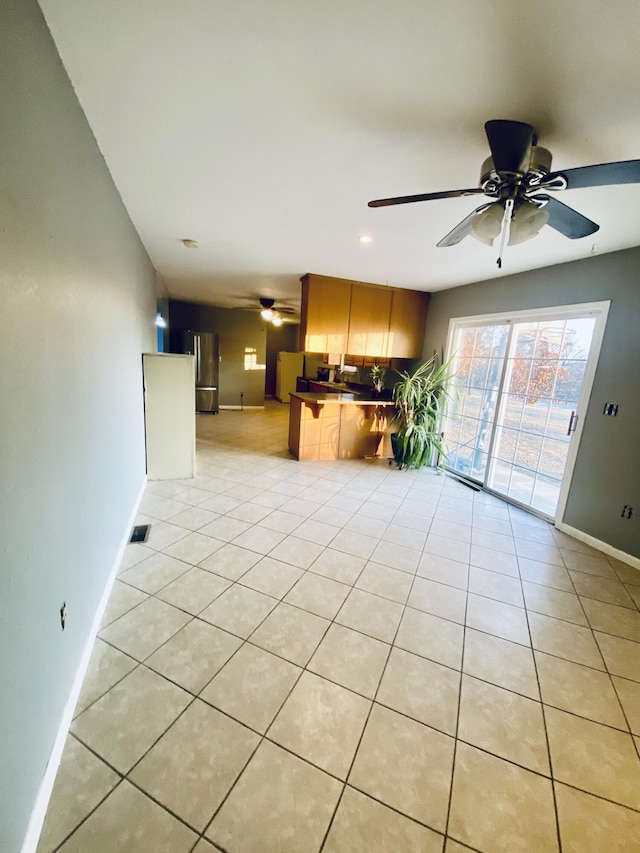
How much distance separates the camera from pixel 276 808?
42.2 inches

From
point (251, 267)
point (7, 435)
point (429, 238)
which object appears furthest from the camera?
point (251, 267)

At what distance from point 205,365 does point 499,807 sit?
7.54 m

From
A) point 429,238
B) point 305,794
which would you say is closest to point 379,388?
point 429,238

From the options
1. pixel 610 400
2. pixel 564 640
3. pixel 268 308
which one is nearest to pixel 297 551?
pixel 564 640

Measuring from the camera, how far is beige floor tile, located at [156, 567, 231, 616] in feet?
6.29

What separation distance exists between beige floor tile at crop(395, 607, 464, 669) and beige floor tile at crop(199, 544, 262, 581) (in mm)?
1073

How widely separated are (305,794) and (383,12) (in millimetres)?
2507

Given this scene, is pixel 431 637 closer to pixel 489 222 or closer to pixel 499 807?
pixel 499 807

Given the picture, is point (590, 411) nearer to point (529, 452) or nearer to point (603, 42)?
point (529, 452)

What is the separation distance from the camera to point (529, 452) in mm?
3605

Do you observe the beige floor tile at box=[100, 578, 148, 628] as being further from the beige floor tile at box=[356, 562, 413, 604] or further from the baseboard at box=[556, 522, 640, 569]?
the baseboard at box=[556, 522, 640, 569]

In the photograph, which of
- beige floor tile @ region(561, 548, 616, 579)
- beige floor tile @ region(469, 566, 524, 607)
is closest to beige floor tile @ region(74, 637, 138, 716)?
beige floor tile @ region(469, 566, 524, 607)

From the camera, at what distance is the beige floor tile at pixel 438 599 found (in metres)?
2.00

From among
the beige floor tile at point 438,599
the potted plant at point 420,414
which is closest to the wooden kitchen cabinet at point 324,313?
the potted plant at point 420,414
